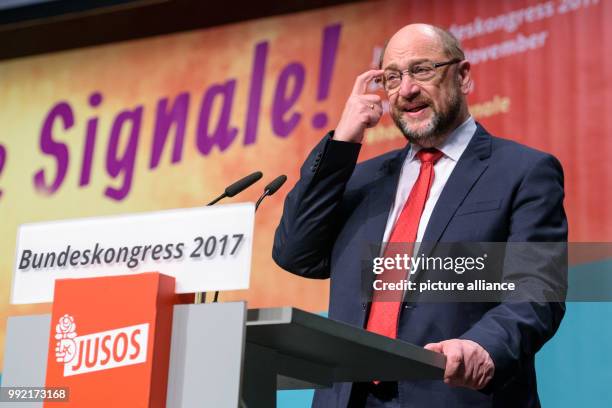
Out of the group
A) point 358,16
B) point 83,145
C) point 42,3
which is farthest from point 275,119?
point 42,3

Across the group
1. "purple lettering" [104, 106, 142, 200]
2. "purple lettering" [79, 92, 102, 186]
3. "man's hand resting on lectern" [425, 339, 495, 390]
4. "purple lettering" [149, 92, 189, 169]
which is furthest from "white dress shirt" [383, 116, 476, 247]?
"purple lettering" [79, 92, 102, 186]

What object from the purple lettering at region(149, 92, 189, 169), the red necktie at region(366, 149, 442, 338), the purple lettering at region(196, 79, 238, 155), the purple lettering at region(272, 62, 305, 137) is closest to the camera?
the red necktie at region(366, 149, 442, 338)

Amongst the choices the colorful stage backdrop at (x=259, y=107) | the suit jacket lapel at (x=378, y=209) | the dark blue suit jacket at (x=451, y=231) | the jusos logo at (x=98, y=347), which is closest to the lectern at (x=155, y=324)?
the jusos logo at (x=98, y=347)

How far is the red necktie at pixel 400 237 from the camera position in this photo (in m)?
1.90

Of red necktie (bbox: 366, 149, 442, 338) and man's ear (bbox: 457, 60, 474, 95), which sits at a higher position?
man's ear (bbox: 457, 60, 474, 95)

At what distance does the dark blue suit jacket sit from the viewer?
1.76 metres

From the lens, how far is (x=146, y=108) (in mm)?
4371

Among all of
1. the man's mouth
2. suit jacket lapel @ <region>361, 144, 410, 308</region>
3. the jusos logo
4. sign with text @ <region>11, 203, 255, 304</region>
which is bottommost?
the jusos logo

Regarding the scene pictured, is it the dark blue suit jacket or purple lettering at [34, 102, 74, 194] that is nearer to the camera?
the dark blue suit jacket

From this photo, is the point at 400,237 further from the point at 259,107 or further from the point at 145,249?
the point at 259,107

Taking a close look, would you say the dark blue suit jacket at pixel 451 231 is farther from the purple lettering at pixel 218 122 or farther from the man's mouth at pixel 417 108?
the purple lettering at pixel 218 122

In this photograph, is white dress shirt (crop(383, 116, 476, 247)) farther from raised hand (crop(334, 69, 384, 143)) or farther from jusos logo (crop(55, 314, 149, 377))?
jusos logo (crop(55, 314, 149, 377))

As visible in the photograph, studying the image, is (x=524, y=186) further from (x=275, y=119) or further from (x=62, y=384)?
(x=275, y=119)

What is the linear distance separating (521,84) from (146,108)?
1.78m
